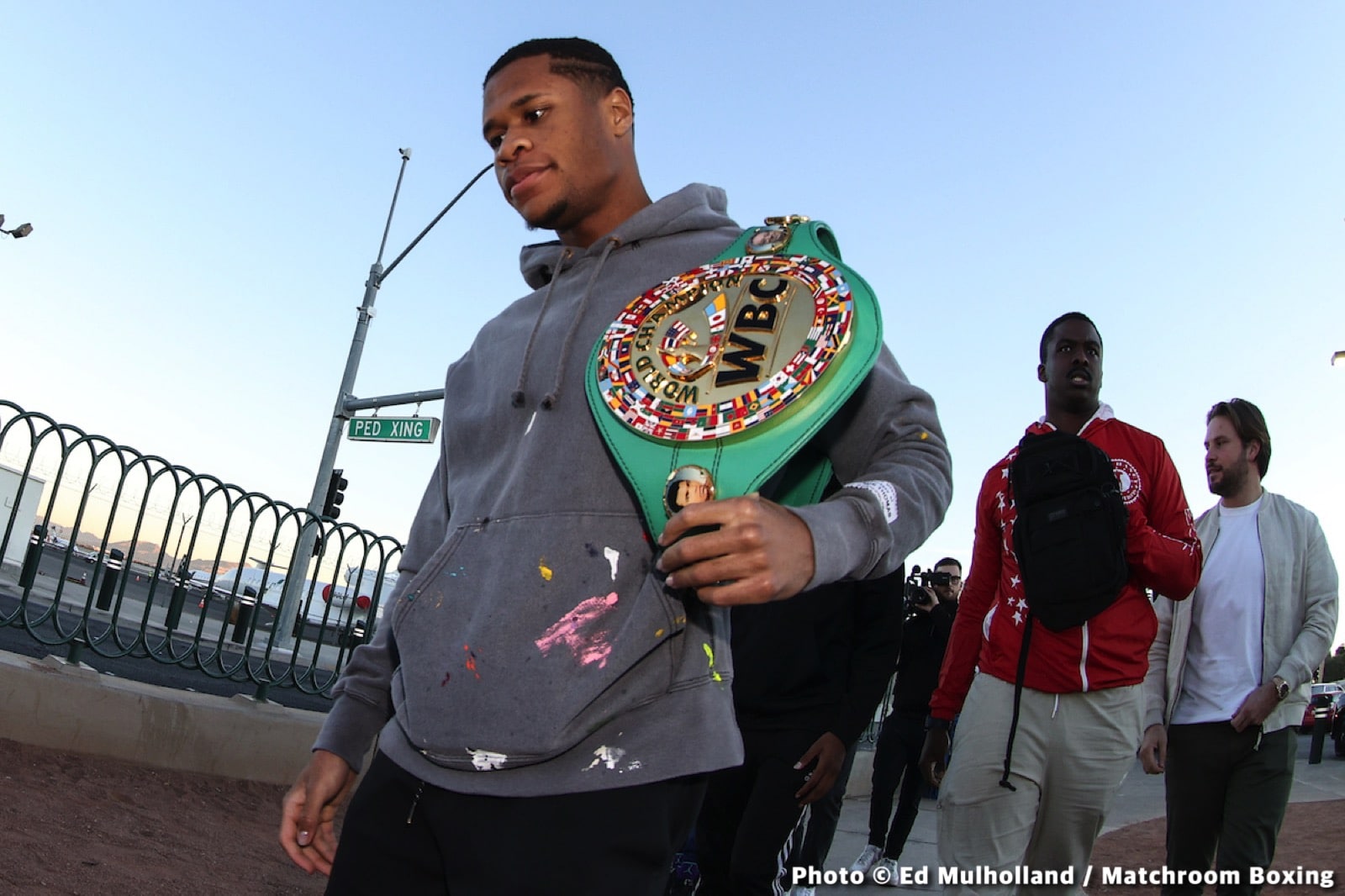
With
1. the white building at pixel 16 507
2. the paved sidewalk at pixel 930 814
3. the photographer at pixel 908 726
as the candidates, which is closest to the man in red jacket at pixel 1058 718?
the paved sidewalk at pixel 930 814

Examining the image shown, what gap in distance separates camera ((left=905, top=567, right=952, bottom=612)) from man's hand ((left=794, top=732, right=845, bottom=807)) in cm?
343

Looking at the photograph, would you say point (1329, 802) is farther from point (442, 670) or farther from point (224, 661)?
point (442, 670)

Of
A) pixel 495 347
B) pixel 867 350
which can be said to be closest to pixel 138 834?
pixel 495 347

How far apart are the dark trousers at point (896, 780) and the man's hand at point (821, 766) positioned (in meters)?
2.78

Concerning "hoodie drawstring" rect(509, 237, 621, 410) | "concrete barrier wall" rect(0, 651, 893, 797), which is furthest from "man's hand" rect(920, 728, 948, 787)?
"concrete barrier wall" rect(0, 651, 893, 797)

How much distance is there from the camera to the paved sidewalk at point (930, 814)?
229 inches

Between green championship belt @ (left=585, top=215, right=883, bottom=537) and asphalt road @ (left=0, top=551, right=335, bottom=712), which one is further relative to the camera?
asphalt road @ (left=0, top=551, right=335, bottom=712)

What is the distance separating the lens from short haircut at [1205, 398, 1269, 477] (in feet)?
12.8

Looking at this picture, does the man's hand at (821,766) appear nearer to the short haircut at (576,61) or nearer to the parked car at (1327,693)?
the short haircut at (576,61)

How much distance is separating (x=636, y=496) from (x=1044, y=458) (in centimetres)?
212

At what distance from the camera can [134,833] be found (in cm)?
423

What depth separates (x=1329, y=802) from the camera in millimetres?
10227

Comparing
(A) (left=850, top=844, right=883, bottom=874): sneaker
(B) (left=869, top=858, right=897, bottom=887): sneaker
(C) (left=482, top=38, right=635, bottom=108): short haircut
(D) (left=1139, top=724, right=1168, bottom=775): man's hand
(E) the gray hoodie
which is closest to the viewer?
(E) the gray hoodie

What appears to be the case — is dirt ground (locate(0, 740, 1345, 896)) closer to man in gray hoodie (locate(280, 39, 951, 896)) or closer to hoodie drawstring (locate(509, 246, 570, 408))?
man in gray hoodie (locate(280, 39, 951, 896))
